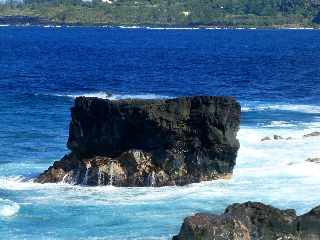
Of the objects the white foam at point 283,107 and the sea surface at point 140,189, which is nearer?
the sea surface at point 140,189

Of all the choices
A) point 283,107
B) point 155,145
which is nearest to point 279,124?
point 283,107

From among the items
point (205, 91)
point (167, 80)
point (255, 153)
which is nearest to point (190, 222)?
point (255, 153)

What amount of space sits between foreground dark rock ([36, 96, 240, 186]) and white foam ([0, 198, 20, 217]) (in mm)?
4907

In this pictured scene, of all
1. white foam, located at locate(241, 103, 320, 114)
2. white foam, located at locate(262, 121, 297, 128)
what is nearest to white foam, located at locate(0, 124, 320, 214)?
white foam, located at locate(262, 121, 297, 128)

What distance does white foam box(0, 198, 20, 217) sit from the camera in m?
39.1

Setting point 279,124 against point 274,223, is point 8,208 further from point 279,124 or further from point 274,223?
point 279,124

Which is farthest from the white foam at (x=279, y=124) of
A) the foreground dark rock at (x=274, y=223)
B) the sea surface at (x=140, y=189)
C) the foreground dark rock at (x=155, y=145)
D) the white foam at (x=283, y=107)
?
the foreground dark rock at (x=274, y=223)

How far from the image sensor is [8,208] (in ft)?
130

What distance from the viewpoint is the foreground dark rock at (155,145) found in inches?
1764

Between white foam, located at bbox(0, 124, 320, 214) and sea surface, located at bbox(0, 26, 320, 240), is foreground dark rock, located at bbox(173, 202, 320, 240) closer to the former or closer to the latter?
sea surface, located at bbox(0, 26, 320, 240)

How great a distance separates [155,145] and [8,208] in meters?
8.69

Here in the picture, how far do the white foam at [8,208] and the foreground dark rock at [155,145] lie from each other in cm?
491

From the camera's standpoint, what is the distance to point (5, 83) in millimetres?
106625

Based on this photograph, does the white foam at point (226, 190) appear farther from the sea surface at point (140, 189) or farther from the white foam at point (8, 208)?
the white foam at point (8, 208)
